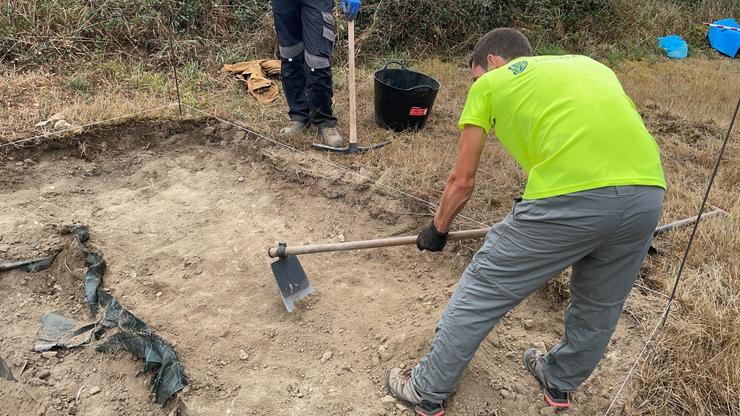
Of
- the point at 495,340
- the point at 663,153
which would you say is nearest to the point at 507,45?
the point at 495,340

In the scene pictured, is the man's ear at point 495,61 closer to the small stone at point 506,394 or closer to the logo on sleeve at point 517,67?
the logo on sleeve at point 517,67

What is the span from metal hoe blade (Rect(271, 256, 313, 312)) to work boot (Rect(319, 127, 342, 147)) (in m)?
1.55

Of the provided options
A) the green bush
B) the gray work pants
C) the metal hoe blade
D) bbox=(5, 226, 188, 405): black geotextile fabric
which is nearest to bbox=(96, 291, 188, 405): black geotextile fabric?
bbox=(5, 226, 188, 405): black geotextile fabric

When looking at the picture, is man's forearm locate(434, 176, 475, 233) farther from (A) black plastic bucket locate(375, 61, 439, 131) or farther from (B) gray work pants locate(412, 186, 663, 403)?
(A) black plastic bucket locate(375, 61, 439, 131)

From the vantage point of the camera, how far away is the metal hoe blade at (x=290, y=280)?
2871 mm

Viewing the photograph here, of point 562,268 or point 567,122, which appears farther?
point 562,268

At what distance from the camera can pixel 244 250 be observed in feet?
11.0

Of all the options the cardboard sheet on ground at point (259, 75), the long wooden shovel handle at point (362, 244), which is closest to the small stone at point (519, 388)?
the long wooden shovel handle at point (362, 244)

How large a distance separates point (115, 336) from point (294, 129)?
237 centimetres

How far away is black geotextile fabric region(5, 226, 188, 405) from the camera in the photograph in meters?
2.37

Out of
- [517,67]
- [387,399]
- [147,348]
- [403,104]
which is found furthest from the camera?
[403,104]

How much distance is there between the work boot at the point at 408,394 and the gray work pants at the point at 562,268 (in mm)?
51

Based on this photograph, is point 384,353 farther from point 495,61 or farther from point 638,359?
point 495,61

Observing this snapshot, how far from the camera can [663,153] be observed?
14.9 ft
